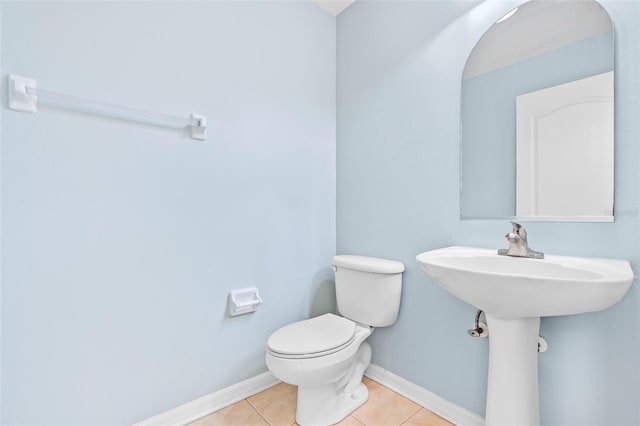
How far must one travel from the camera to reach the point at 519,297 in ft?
2.70

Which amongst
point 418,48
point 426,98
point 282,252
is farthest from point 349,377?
point 418,48

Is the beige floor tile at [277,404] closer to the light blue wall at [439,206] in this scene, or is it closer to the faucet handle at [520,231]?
the light blue wall at [439,206]

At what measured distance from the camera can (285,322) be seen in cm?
169

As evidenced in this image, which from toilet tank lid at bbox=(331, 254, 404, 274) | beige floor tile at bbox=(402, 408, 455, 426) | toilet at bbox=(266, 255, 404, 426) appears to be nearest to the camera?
toilet at bbox=(266, 255, 404, 426)

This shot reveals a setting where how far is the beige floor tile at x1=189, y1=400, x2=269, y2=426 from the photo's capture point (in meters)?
1.34

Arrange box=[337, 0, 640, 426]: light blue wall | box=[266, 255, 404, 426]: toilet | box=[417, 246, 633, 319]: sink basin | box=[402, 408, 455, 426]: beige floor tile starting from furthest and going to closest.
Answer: box=[402, 408, 455, 426]: beige floor tile, box=[266, 255, 404, 426]: toilet, box=[337, 0, 640, 426]: light blue wall, box=[417, 246, 633, 319]: sink basin

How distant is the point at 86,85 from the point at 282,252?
1.11 m

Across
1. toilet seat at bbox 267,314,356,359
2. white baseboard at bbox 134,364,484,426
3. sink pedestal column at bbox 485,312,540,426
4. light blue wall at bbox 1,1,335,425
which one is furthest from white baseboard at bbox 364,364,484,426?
light blue wall at bbox 1,1,335,425

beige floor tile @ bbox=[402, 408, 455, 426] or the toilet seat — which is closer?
the toilet seat

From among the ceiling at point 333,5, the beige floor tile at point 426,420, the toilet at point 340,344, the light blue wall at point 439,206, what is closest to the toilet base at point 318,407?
the toilet at point 340,344

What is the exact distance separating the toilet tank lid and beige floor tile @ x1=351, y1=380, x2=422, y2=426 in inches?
25.2

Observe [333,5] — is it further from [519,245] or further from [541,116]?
[519,245]

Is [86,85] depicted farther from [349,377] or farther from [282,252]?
[349,377]

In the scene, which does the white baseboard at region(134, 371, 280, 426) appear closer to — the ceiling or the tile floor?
the tile floor
